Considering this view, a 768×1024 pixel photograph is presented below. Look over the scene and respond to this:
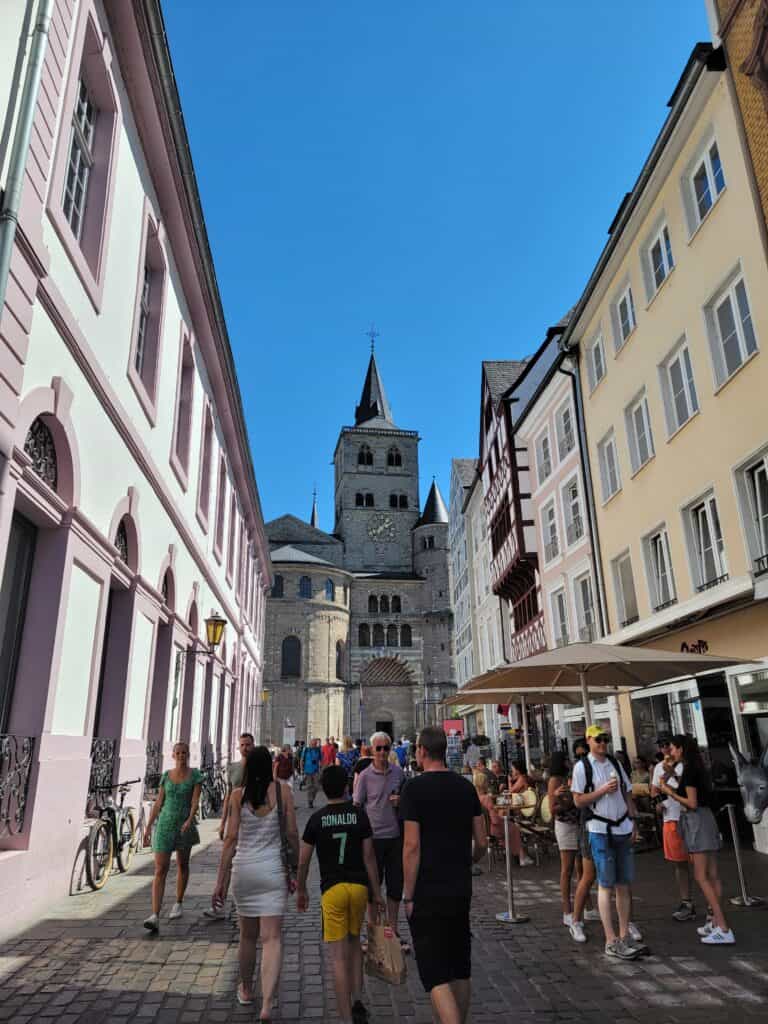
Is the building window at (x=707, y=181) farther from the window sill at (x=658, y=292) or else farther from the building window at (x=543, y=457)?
the building window at (x=543, y=457)

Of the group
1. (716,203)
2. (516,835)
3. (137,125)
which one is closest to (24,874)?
(516,835)

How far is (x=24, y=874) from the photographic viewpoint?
6637 millimetres

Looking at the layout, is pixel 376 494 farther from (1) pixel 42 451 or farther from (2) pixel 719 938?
(2) pixel 719 938

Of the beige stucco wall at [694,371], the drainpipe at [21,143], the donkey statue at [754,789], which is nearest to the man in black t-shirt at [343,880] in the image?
the donkey statue at [754,789]

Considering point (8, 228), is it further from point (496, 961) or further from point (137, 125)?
point (496, 961)

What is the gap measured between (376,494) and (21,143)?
2792 inches

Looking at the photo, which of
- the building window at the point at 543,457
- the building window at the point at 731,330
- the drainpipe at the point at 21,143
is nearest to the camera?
the drainpipe at the point at 21,143

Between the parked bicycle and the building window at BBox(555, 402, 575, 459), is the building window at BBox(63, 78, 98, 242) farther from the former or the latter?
the building window at BBox(555, 402, 575, 459)

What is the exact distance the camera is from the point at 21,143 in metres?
6.64

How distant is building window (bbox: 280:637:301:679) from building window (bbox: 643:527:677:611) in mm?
48344

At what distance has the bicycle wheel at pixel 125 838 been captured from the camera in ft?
30.3

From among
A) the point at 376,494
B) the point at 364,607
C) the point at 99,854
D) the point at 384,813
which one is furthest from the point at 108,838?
the point at 376,494

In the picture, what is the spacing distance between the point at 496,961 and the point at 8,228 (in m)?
7.31

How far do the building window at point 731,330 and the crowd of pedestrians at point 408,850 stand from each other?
6900 mm
